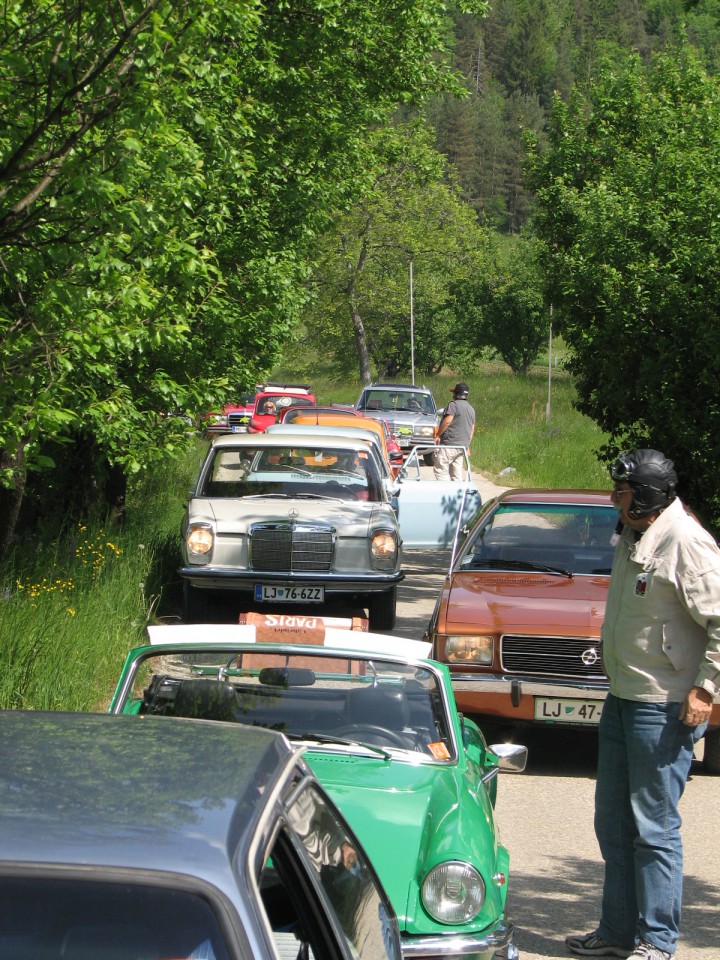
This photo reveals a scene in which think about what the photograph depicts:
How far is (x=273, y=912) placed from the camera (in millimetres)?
2338

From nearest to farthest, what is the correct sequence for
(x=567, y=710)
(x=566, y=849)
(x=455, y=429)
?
1. (x=566, y=849)
2. (x=567, y=710)
3. (x=455, y=429)

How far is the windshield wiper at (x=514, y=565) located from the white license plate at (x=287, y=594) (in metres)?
2.43

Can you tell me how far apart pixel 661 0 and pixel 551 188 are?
16967 centimetres

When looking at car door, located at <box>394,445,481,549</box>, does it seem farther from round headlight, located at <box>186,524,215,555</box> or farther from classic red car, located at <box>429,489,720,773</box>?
classic red car, located at <box>429,489,720,773</box>

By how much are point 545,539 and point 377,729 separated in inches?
173

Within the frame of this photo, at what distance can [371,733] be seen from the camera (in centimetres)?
500

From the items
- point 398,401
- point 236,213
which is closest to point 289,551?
point 236,213

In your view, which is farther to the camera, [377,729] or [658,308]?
[658,308]

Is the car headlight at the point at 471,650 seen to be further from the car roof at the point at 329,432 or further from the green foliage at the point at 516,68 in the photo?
the green foliage at the point at 516,68

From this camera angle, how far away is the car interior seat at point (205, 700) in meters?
4.61

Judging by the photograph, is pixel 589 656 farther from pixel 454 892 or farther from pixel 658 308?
pixel 658 308

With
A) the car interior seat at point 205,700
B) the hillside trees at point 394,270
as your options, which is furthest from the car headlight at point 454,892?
the hillside trees at point 394,270

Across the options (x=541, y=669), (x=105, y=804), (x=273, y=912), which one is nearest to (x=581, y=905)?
(x=541, y=669)

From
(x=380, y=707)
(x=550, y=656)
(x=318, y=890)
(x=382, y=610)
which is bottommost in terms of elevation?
(x=382, y=610)
